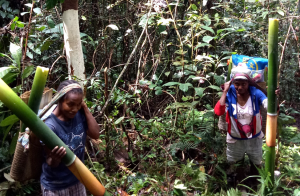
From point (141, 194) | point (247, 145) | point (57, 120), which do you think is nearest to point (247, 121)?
point (247, 145)

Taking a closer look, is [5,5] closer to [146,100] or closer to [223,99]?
[146,100]

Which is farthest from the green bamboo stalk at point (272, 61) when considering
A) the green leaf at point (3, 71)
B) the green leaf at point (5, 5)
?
the green leaf at point (5, 5)

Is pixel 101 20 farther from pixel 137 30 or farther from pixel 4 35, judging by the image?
pixel 4 35

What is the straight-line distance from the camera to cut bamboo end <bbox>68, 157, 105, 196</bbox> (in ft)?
5.30

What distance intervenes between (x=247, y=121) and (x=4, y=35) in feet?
10.3

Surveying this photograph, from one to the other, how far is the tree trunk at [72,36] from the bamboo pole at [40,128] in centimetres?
120

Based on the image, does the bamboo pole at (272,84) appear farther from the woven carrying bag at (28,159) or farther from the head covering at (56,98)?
the woven carrying bag at (28,159)

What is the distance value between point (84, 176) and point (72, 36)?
4.74 ft

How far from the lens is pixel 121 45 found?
5215 millimetres

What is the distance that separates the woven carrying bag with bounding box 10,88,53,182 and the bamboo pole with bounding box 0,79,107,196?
0.33 metres

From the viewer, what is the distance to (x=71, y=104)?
6.22ft

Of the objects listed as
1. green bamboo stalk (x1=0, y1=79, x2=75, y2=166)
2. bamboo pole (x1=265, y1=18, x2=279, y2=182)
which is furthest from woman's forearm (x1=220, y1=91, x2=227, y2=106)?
green bamboo stalk (x1=0, y1=79, x2=75, y2=166)

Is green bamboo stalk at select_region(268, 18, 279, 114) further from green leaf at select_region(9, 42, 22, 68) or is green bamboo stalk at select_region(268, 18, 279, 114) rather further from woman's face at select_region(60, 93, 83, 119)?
green leaf at select_region(9, 42, 22, 68)

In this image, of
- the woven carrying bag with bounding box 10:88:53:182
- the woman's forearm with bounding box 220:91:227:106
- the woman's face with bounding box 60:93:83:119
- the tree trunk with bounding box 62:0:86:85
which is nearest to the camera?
the woven carrying bag with bounding box 10:88:53:182
